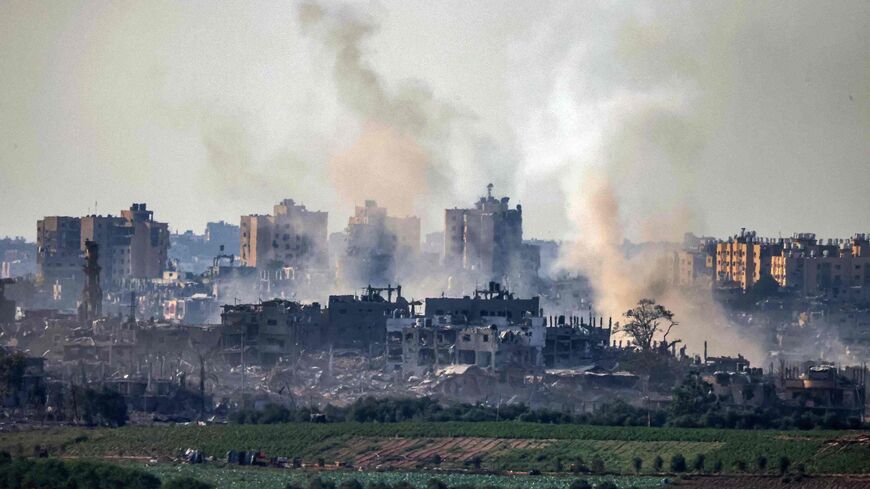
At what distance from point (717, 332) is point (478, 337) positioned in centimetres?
2847

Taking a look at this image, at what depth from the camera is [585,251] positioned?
14325cm

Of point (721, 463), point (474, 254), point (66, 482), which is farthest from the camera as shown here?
point (474, 254)

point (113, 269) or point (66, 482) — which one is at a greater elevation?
point (113, 269)

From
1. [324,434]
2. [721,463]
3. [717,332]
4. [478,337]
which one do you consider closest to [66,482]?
[324,434]

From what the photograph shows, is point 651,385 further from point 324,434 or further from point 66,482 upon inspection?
point 66,482

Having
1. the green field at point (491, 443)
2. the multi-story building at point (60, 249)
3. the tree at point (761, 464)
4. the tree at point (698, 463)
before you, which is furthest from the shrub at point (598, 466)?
the multi-story building at point (60, 249)

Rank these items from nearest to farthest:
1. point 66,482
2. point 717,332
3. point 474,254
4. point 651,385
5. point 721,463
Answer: point 66,482, point 721,463, point 651,385, point 717,332, point 474,254

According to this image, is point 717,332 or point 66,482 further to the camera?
point 717,332

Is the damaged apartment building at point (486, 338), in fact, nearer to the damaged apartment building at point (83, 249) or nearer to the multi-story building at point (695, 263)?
the multi-story building at point (695, 263)

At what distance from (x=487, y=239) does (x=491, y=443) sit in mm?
67463

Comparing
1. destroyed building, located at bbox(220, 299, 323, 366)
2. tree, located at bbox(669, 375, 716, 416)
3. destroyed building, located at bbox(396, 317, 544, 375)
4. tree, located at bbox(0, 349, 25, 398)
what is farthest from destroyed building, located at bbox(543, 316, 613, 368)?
tree, located at bbox(0, 349, 25, 398)

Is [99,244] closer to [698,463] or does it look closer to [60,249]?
[60,249]

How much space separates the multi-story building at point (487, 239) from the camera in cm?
14625

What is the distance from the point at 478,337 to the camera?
101m
